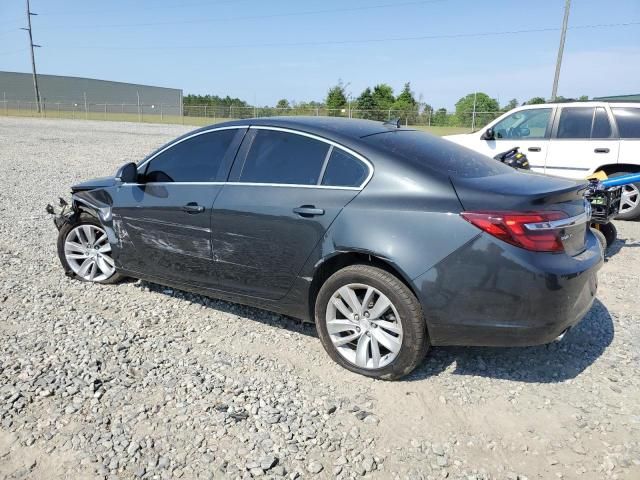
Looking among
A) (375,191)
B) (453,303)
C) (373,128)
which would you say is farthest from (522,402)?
(373,128)

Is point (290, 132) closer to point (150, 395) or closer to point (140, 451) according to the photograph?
point (150, 395)

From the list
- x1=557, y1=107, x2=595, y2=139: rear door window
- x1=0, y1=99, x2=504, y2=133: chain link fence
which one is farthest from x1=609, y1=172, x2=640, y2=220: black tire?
x1=0, y1=99, x2=504, y2=133: chain link fence

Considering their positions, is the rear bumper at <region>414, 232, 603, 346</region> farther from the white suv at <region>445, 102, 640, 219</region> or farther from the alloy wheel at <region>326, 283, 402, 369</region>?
the white suv at <region>445, 102, 640, 219</region>

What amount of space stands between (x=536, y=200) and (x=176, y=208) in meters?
2.69

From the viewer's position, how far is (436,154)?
350 cm

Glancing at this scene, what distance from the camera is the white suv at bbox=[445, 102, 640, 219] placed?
7.60 metres

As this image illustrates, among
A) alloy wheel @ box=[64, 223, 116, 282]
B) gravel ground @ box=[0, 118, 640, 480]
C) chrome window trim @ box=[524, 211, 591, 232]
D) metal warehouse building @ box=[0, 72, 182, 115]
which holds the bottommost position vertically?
gravel ground @ box=[0, 118, 640, 480]

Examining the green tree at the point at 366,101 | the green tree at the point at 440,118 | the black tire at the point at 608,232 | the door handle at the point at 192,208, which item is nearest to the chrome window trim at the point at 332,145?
the door handle at the point at 192,208

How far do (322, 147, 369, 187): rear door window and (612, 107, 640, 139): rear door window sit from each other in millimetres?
6147

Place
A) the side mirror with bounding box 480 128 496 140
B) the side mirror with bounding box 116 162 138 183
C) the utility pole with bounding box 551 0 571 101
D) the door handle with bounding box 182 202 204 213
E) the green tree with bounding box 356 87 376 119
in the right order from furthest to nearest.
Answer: the green tree with bounding box 356 87 376 119 < the utility pole with bounding box 551 0 571 101 < the side mirror with bounding box 480 128 496 140 < the side mirror with bounding box 116 162 138 183 < the door handle with bounding box 182 202 204 213

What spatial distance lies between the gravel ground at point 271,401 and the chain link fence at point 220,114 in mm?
16061

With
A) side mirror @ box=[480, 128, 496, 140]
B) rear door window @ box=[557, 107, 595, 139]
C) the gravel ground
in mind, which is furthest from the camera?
side mirror @ box=[480, 128, 496, 140]

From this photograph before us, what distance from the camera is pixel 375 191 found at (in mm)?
3207

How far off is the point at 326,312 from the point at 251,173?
1.21 m
